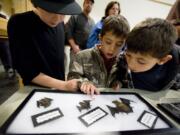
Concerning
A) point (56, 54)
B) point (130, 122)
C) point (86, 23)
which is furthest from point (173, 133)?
point (86, 23)

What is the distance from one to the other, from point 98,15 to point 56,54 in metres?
2.16

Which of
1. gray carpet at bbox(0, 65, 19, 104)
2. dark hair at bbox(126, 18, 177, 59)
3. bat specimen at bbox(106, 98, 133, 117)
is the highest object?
dark hair at bbox(126, 18, 177, 59)

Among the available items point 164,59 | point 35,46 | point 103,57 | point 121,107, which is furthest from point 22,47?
point 164,59

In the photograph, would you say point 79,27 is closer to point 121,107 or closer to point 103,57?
point 103,57

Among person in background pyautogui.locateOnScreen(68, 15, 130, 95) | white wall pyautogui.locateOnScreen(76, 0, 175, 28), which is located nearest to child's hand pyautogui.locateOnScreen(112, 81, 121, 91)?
person in background pyautogui.locateOnScreen(68, 15, 130, 95)

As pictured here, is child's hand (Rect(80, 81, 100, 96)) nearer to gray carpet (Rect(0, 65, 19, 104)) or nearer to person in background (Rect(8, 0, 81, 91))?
person in background (Rect(8, 0, 81, 91))

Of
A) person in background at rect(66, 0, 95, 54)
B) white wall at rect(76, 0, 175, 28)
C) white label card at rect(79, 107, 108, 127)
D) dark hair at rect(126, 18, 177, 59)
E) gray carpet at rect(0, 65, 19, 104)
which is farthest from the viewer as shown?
white wall at rect(76, 0, 175, 28)

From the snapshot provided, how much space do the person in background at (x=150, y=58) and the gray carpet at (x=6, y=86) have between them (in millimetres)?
1388

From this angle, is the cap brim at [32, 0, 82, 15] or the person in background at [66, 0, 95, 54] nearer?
the cap brim at [32, 0, 82, 15]

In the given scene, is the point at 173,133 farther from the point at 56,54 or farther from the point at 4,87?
the point at 4,87

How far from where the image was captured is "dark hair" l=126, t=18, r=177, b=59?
700 mm

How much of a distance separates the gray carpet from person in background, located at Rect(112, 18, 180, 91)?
1388 millimetres

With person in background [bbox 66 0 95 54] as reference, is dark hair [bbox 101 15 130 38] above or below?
above

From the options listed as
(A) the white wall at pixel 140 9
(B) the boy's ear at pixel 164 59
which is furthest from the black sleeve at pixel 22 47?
(A) the white wall at pixel 140 9
